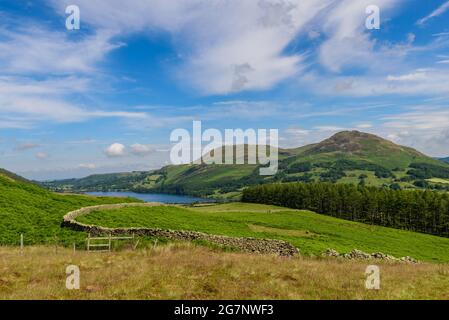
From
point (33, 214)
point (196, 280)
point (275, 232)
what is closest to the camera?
point (196, 280)

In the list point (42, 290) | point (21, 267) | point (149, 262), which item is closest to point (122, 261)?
point (149, 262)

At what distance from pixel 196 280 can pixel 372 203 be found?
13232cm

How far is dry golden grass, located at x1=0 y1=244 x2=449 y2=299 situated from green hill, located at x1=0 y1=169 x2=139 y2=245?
12923 mm

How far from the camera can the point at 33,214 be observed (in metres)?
49.3

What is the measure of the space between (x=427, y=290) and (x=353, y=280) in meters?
3.73

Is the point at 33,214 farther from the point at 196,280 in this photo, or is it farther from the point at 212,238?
the point at 196,280

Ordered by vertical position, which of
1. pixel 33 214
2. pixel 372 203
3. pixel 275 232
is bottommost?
pixel 275 232

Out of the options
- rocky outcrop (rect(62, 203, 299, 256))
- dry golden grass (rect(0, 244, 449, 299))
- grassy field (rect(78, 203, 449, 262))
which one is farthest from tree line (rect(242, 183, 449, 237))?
dry golden grass (rect(0, 244, 449, 299))

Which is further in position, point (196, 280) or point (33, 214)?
point (33, 214)

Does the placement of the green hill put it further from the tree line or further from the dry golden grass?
the tree line

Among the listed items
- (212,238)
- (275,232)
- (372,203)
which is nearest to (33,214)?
(212,238)

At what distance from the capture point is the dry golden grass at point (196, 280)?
16328 millimetres
